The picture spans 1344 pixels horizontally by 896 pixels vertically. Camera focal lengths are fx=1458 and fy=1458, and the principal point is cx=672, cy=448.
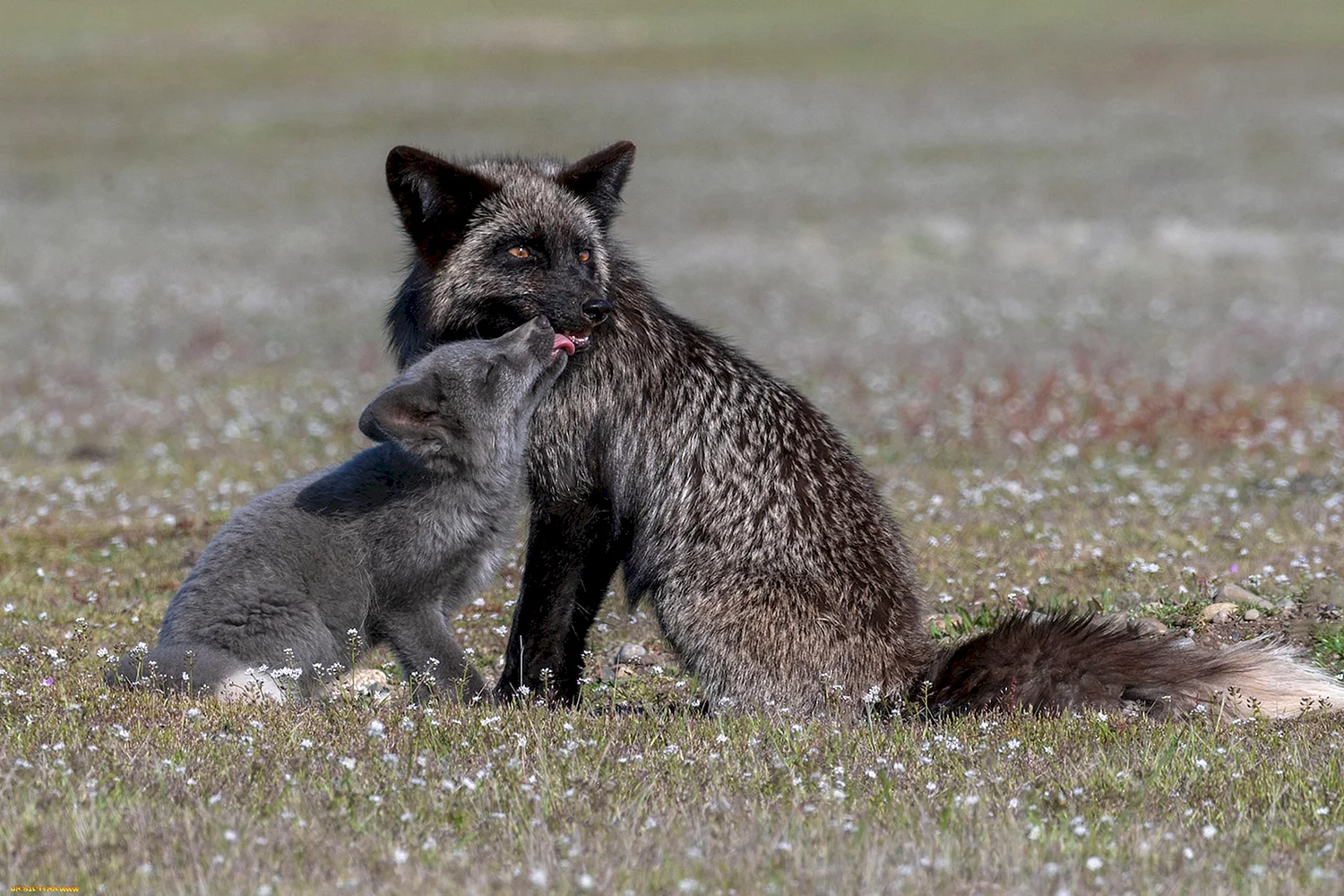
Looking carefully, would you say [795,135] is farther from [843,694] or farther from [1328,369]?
[843,694]

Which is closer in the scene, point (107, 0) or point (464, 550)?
point (464, 550)

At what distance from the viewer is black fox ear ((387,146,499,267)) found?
289 inches

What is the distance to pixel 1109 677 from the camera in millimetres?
6684

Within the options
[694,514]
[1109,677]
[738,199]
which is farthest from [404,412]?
[738,199]

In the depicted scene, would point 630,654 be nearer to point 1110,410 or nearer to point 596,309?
point 596,309

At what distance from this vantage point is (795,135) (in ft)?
144

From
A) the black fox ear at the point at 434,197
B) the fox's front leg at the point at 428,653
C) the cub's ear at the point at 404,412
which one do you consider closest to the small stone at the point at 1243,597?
the fox's front leg at the point at 428,653

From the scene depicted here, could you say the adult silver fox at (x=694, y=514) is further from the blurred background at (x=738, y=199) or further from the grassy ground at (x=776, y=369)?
the blurred background at (x=738, y=199)

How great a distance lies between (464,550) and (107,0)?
75791 millimetres

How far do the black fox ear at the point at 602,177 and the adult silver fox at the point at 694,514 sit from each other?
0.05 ft

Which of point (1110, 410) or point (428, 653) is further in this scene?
point (1110, 410)

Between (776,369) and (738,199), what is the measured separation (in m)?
16.5

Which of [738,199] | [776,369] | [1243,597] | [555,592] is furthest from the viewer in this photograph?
[738,199]

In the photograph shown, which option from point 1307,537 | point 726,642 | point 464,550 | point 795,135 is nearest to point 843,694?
point 726,642
